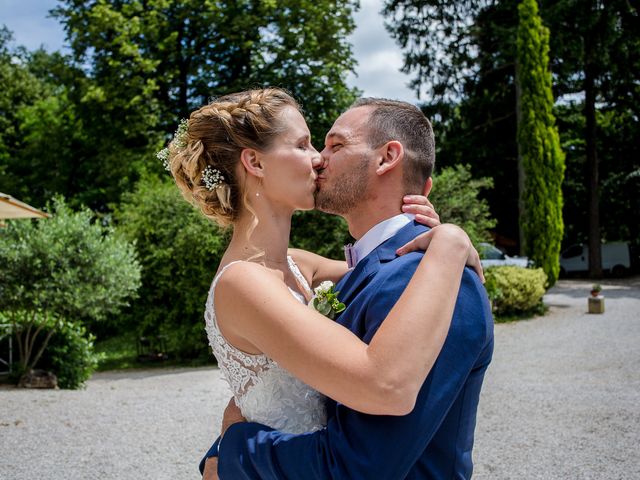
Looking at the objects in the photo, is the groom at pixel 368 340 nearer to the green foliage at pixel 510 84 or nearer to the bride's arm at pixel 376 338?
the bride's arm at pixel 376 338

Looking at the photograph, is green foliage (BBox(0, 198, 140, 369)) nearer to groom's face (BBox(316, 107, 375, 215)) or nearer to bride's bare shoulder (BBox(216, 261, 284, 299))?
groom's face (BBox(316, 107, 375, 215))

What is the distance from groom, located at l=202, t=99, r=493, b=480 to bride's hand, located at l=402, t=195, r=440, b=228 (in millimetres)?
32

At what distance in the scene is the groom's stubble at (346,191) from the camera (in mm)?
2109

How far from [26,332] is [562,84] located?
2554cm

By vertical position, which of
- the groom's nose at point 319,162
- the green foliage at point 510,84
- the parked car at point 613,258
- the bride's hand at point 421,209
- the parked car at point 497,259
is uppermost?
the green foliage at point 510,84

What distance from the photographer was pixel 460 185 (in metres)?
16.4

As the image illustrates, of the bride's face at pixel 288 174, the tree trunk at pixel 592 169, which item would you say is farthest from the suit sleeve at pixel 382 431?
the tree trunk at pixel 592 169

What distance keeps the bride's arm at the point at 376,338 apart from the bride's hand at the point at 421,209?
227mm

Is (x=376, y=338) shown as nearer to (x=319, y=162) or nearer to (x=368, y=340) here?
(x=368, y=340)

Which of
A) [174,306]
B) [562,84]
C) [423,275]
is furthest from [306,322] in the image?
[562,84]

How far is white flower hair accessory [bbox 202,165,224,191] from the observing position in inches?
93.1

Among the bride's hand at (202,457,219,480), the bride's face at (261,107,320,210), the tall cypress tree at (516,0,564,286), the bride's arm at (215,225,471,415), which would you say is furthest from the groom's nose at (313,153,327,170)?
the tall cypress tree at (516,0,564,286)

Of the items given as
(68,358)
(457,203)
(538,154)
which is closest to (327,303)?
(68,358)

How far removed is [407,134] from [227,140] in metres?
0.67
